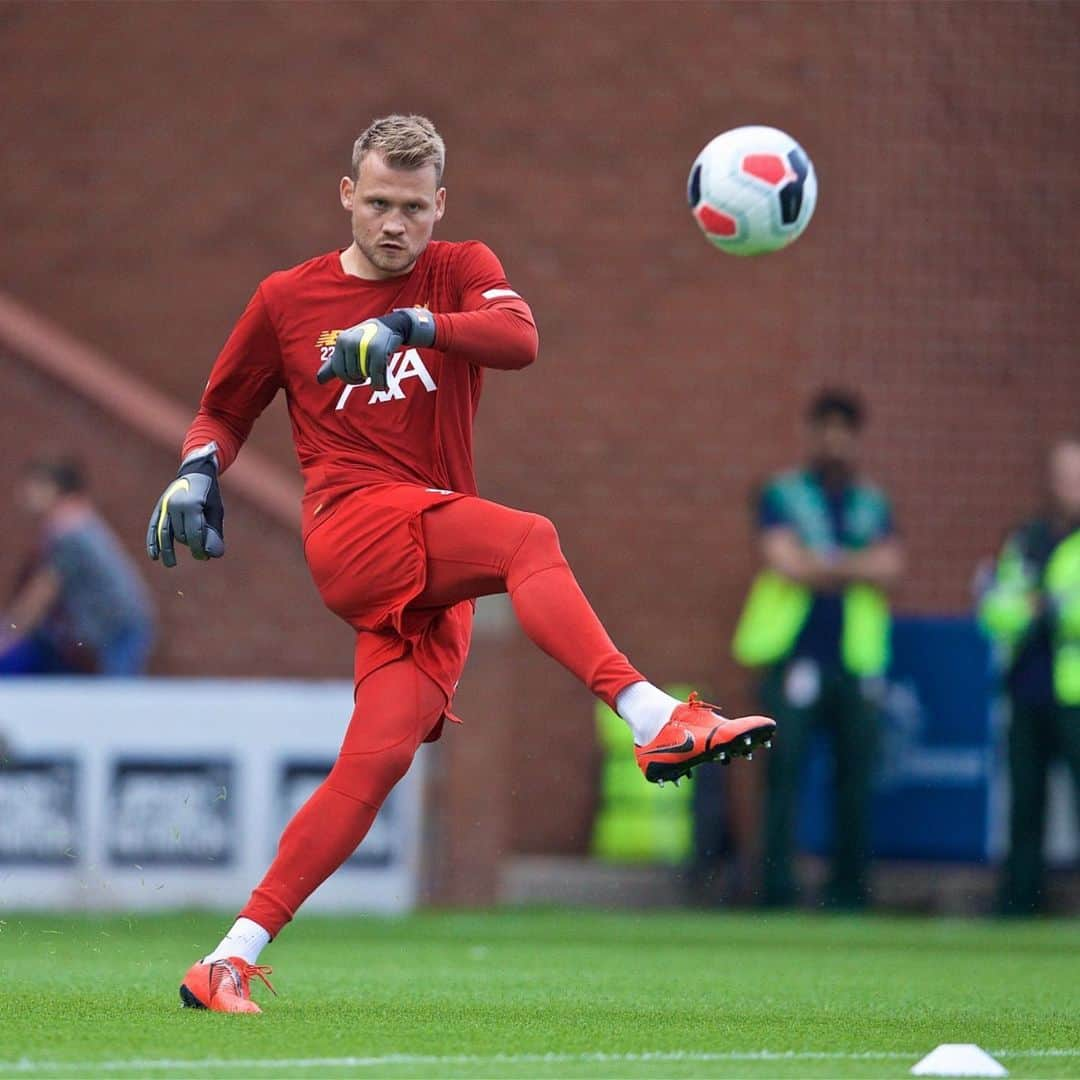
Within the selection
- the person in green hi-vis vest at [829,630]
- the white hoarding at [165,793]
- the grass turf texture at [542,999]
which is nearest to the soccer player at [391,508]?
the grass turf texture at [542,999]

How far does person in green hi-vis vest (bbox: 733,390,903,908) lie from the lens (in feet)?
39.9

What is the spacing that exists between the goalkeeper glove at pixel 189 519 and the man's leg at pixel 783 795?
620 cm

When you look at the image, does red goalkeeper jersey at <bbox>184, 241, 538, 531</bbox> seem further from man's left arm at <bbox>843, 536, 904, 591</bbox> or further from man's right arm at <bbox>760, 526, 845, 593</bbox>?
man's left arm at <bbox>843, 536, 904, 591</bbox>

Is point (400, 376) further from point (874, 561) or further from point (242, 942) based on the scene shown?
point (874, 561)

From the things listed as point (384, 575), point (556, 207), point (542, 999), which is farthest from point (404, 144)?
point (556, 207)

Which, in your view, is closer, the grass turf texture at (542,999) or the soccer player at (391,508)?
the grass turf texture at (542,999)

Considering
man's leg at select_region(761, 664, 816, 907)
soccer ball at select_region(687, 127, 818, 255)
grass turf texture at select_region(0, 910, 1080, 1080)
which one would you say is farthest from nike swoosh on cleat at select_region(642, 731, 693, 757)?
man's leg at select_region(761, 664, 816, 907)

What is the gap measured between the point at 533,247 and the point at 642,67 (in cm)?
127

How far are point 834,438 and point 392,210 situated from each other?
6387 mm

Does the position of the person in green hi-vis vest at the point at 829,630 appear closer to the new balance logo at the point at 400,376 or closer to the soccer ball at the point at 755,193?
the soccer ball at the point at 755,193

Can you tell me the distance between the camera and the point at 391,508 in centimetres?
610

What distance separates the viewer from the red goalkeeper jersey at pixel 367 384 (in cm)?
625

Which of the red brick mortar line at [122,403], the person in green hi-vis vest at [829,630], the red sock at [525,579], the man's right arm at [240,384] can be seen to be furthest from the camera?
the red brick mortar line at [122,403]

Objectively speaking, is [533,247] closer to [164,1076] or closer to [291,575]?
[291,575]
